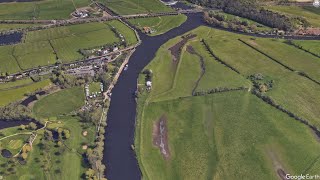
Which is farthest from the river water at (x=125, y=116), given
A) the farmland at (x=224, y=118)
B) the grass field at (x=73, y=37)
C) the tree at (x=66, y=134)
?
the tree at (x=66, y=134)

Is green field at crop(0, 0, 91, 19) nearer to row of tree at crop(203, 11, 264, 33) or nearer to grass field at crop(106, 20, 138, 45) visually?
grass field at crop(106, 20, 138, 45)

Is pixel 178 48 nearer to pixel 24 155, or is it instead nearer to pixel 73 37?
pixel 73 37

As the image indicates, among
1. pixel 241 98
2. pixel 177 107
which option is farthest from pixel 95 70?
pixel 241 98

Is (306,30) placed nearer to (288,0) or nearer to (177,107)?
(288,0)

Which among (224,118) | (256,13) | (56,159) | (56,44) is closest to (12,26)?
(56,44)

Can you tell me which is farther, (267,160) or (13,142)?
(13,142)

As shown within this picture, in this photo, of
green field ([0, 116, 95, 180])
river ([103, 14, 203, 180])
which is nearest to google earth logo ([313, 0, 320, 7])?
river ([103, 14, 203, 180])

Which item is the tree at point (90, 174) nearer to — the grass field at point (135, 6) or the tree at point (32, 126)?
the tree at point (32, 126)
